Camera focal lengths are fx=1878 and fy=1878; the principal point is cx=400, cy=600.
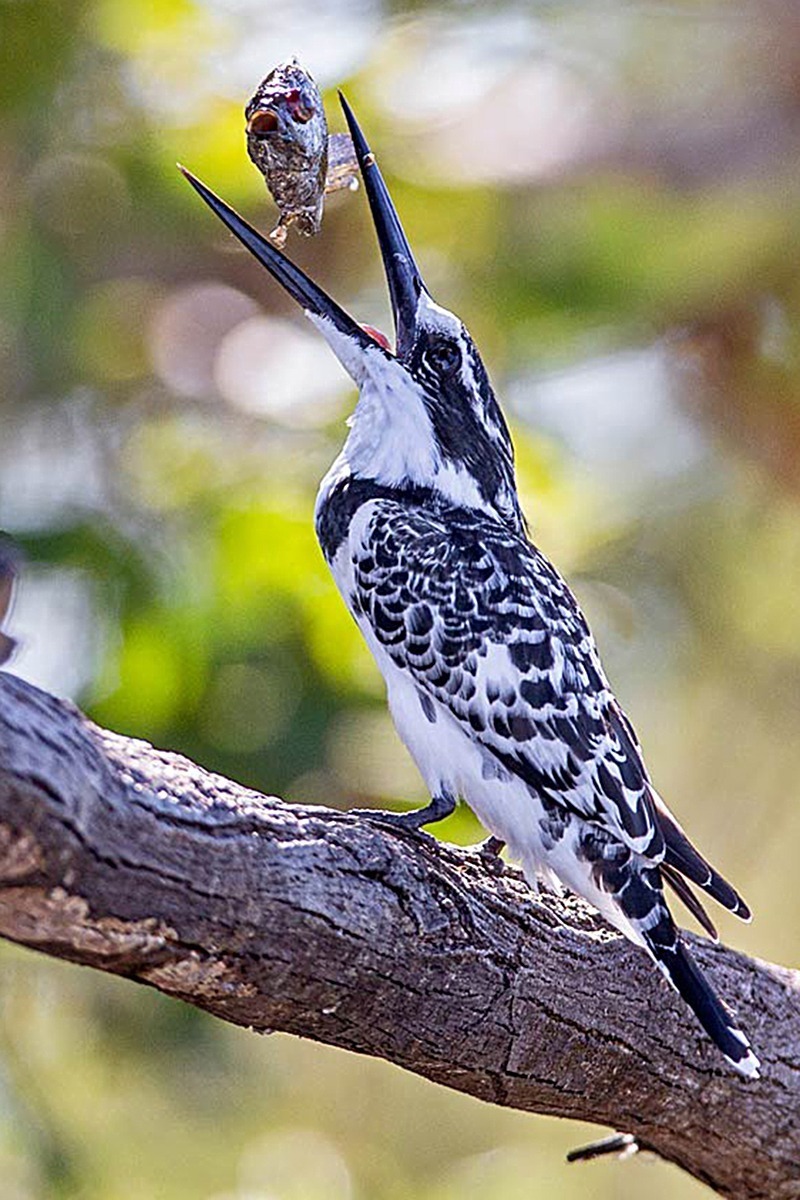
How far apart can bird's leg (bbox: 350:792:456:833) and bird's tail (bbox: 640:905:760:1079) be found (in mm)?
387

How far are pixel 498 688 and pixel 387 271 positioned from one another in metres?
0.88

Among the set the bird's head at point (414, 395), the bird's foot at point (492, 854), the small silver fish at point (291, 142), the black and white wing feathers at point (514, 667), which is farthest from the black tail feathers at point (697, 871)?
the small silver fish at point (291, 142)

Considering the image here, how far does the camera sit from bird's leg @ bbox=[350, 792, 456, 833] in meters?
2.97

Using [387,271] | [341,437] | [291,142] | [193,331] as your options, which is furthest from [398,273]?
[193,331]

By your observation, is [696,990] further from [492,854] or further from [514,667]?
[514,667]

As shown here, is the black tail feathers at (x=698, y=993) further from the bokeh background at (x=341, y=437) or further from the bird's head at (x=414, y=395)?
the bokeh background at (x=341, y=437)

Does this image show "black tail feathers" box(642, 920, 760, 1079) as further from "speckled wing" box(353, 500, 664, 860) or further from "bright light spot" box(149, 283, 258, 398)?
"bright light spot" box(149, 283, 258, 398)

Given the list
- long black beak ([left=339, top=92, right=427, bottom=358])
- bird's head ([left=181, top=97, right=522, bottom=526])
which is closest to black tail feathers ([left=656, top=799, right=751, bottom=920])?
bird's head ([left=181, top=97, right=522, bottom=526])

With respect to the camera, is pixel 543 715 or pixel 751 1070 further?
pixel 543 715

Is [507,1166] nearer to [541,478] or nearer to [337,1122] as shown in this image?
[337,1122]

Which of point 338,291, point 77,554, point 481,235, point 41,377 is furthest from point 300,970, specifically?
point 481,235

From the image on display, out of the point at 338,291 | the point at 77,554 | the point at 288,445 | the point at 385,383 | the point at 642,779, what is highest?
the point at 338,291

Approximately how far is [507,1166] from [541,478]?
2406 millimetres

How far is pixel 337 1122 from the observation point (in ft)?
21.3
